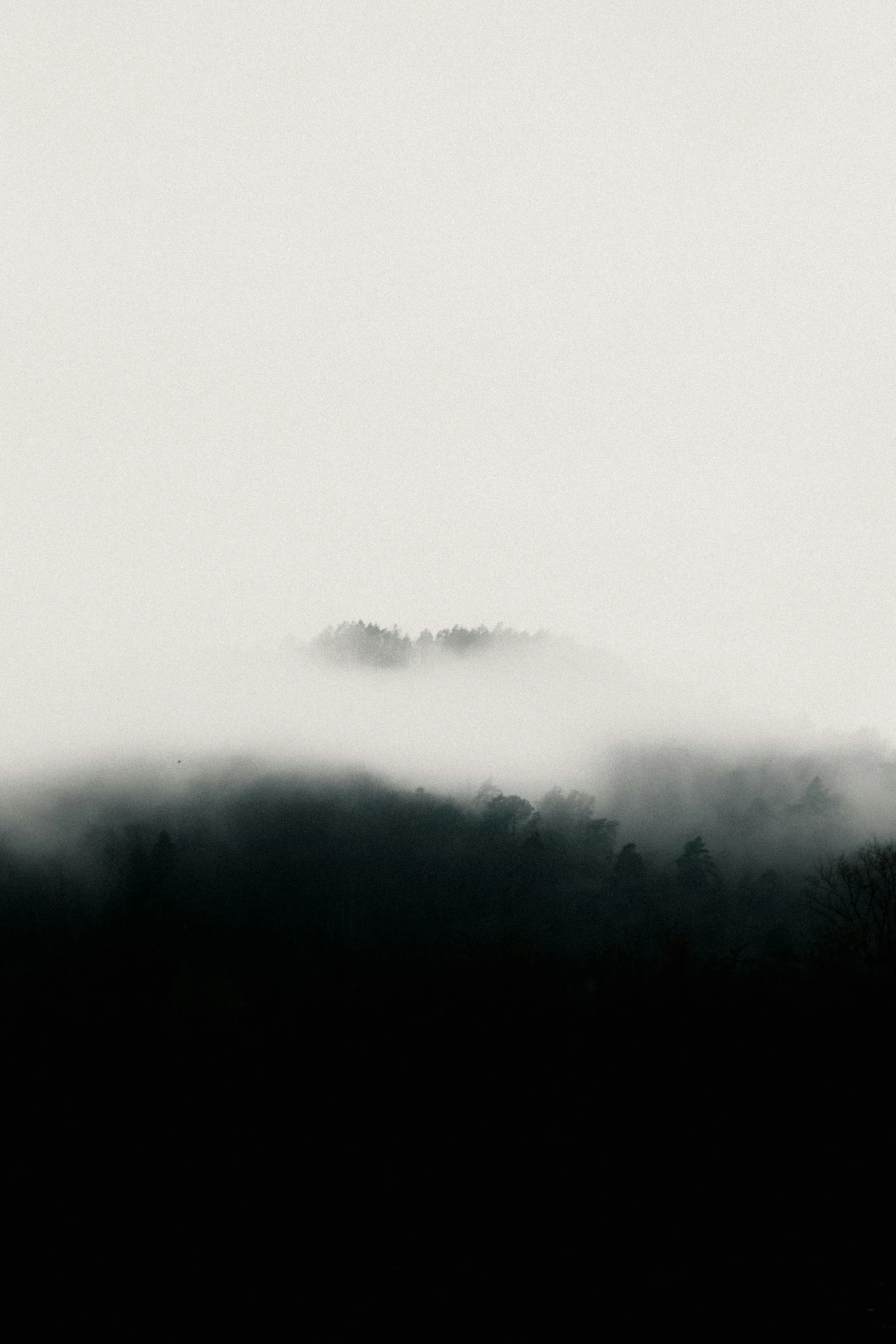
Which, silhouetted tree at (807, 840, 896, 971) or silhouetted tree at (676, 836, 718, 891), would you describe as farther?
silhouetted tree at (676, 836, 718, 891)

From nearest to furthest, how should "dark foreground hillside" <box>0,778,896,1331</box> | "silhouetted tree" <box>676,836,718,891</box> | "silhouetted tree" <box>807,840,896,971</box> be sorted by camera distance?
"dark foreground hillside" <box>0,778,896,1331</box> → "silhouetted tree" <box>807,840,896,971</box> → "silhouetted tree" <box>676,836,718,891</box>

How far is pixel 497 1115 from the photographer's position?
107ft

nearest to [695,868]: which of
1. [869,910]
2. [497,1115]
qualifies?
[869,910]

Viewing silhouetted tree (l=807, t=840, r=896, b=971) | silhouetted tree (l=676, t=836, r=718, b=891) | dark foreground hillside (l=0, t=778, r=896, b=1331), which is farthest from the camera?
silhouetted tree (l=676, t=836, r=718, b=891)

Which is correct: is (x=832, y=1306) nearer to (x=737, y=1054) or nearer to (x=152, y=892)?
(x=737, y=1054)

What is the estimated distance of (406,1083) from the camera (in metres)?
37.7

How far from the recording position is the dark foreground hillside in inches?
744

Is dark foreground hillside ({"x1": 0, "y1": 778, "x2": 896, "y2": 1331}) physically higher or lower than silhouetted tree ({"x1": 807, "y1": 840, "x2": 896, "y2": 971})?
lower

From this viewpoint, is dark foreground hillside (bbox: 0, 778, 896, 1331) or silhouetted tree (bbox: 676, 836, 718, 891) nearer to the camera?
dark foreground hillside (bbox: 0, 778, 896, 1331)

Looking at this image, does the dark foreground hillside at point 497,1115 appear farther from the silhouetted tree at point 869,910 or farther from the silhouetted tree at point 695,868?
the silhouetted tree at point 695,868

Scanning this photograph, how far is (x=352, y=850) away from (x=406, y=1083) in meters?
89.6

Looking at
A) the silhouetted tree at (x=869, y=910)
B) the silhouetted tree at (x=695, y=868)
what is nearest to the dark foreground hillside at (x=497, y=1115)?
the silhouetted tree at (x=869, y=910)

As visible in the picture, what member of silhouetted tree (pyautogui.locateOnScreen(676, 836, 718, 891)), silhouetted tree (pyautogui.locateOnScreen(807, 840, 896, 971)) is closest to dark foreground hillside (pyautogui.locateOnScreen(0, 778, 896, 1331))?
silhouetted tree (pyautogui.locateOnScreen(807, 840, 896, 971))

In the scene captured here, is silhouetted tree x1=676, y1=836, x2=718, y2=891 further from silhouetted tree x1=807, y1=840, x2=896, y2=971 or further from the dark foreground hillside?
silhouetted tree x1=807, y1=840, x2=896, y2=971
